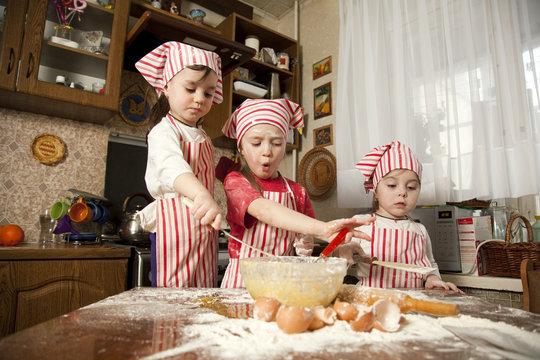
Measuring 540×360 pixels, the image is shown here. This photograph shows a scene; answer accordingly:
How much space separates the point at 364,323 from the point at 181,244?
23.5 inches

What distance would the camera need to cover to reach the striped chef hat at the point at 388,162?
126cm

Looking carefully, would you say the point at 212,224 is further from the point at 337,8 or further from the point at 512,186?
the point at 337,8

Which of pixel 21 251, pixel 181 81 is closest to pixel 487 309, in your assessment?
pixel 181 81

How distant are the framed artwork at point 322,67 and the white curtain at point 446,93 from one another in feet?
1.13

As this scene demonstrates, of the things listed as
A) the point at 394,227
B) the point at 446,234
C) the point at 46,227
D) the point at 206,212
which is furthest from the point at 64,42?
the point at 446,234

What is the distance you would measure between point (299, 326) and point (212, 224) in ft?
1.00

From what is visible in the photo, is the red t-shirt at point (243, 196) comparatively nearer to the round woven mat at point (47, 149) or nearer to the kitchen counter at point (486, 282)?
the kitchen counter at point (486, 282)

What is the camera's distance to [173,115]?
3.36ft

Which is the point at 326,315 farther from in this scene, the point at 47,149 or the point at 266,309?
the point at 47,149

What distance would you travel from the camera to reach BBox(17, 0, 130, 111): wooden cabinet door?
5.12 ft

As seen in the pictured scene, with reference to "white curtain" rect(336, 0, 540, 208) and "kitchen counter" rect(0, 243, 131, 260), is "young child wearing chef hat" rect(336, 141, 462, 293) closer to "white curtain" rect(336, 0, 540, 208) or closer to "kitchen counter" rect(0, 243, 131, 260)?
"white curtain" rect(336, 0, 540, 208)

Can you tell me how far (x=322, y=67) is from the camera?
8.40ft

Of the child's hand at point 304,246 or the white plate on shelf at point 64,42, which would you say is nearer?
the child's hand at point 304,246

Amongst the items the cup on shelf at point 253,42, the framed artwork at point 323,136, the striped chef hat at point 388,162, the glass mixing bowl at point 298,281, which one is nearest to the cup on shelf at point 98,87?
the cup on shelf at point 253,42
